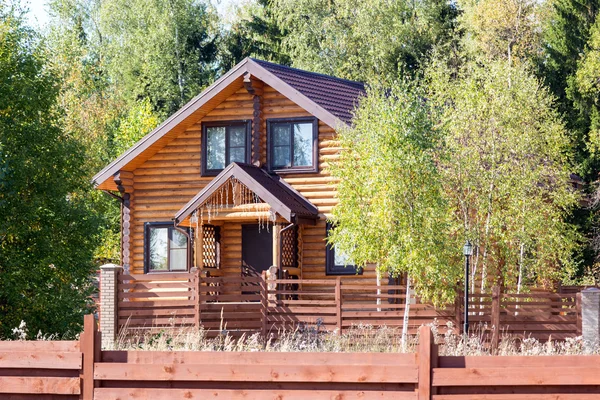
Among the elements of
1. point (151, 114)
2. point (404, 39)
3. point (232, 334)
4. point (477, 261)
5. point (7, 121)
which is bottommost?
point (232, 334)

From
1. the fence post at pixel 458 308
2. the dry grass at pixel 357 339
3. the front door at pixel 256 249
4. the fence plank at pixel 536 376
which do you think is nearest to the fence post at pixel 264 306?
the dry grass at pixel 357 339

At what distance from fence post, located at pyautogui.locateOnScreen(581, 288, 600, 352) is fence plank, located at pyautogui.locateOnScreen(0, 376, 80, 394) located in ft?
42.2

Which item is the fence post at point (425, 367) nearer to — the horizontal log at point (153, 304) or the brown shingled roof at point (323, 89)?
the horizontal log at point (153, 304)

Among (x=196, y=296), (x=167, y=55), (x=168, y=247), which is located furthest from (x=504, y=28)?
(x=196, y=296)

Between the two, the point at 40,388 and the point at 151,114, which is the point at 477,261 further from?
the point at 151,114

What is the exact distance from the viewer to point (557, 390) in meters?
8.87

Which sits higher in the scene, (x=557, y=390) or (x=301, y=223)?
(x=301, y=223)

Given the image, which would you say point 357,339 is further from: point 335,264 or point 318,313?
point 335,264

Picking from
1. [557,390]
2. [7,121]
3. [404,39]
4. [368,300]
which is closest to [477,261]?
[368,300]

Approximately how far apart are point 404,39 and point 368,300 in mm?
25107

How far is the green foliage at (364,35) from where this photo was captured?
46.3 m

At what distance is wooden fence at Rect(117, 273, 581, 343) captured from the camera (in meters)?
20.2

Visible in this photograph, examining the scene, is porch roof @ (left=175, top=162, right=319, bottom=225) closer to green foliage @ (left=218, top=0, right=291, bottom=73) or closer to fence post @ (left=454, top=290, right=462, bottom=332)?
fence post @ (left=454, top=290, right=462, bottom=332)

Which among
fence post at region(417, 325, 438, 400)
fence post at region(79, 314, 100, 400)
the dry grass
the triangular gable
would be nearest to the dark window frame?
the triangular gable
